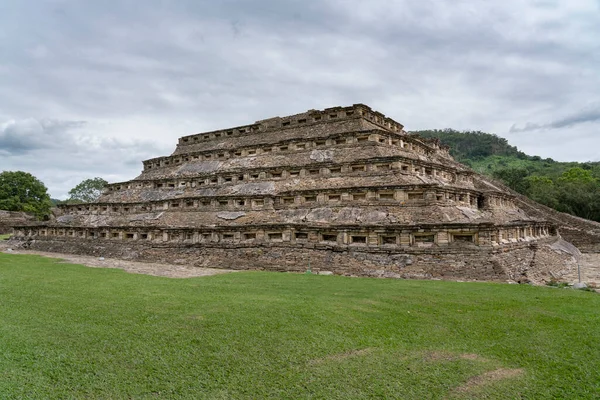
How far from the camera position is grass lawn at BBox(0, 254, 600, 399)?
13.4ft

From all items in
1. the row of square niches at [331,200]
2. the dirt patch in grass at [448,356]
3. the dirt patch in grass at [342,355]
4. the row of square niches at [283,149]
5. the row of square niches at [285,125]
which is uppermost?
the row of square niches at [285,125]

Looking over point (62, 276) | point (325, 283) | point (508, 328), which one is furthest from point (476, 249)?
point (62, 276)

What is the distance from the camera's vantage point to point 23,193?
48875mm

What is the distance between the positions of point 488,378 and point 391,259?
9125mm

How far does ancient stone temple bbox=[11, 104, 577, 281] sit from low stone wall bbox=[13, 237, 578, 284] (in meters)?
0.05

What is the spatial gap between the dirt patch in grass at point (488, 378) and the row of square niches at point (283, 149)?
16928 mm

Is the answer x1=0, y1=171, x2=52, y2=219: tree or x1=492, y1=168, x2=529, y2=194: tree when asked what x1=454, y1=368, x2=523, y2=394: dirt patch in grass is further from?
x1=0, y1=171, x2=52, y2=219: tree

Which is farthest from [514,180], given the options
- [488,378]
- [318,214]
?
A: [488,378]

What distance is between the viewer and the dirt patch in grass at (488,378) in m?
4.13

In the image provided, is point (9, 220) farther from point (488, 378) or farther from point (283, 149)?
point (488, 378)

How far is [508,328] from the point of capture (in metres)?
6.16

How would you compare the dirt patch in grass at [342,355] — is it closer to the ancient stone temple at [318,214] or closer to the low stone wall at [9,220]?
the ancient stone temple at [318,214]

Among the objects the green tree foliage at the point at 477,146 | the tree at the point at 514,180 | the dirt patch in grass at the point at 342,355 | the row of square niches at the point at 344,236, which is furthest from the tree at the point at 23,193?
the green tree foliage at the point at 477,146

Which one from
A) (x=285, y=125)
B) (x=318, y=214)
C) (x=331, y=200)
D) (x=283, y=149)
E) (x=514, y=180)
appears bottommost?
(x=318, y=214)
